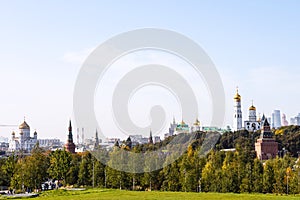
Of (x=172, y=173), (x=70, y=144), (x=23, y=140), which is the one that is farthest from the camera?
(x=23, y=140)

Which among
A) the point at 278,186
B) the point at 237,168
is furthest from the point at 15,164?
Answer: the point at 278,186

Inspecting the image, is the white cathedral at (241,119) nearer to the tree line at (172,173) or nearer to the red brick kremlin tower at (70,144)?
the red brick kremlin tower at (70,144)

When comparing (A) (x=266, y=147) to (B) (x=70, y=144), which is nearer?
(A) (x=266, y=147)

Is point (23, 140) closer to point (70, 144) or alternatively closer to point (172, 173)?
point (70, 144)

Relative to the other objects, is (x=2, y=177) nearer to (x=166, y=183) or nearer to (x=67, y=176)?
(x=67, y=176)

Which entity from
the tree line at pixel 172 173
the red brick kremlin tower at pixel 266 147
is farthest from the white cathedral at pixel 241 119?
the tree line at pixel 172 173

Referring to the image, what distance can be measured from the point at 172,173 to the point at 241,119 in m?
59.8

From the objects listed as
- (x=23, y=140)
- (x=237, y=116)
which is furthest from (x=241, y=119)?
(x=23, y=140)

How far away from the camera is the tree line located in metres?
31.9

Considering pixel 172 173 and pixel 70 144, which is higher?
pixel 70 144

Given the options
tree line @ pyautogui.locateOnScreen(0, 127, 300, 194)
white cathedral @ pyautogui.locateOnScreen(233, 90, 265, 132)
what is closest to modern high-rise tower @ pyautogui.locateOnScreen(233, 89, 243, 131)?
white cathedral @ pyautogui.locateOnScreen(233, 90, 265, 132)

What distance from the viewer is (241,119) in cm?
9244

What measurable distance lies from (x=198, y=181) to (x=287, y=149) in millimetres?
32716

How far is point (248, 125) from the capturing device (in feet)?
295
